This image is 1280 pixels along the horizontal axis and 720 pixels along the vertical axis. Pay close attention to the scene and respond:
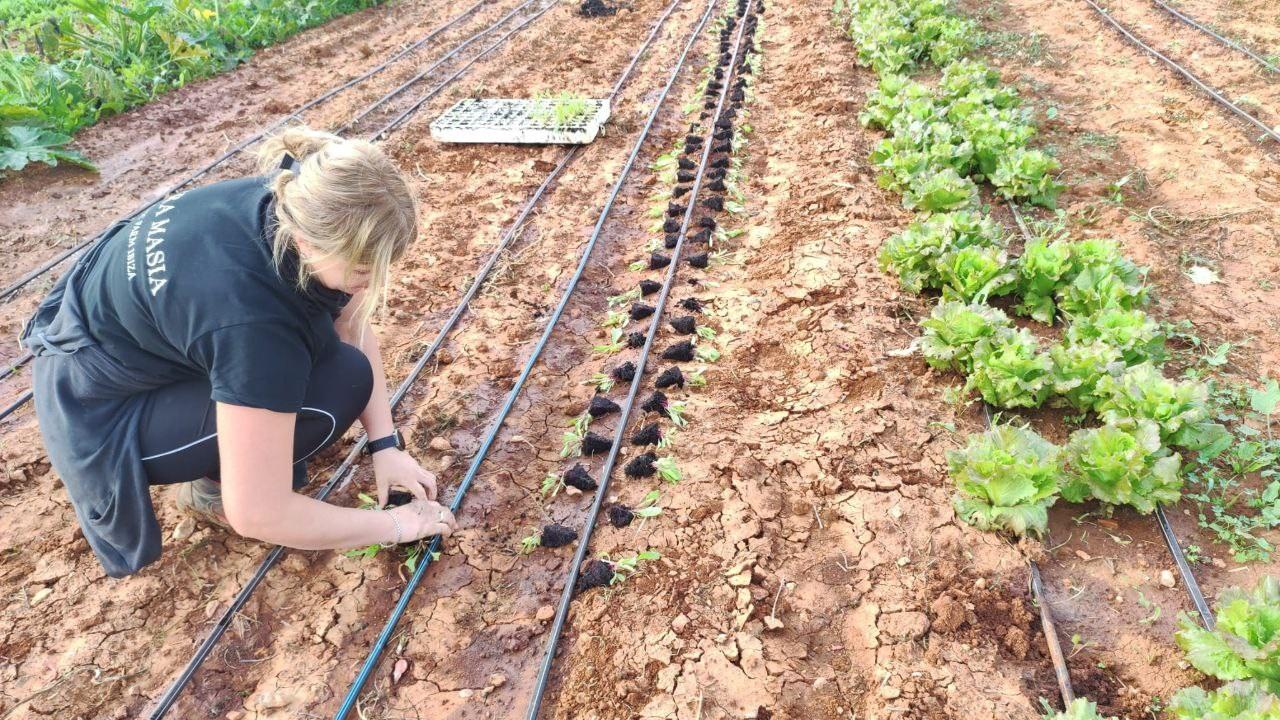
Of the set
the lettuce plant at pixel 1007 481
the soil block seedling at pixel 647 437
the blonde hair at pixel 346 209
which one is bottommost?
the soil block seedling at pixel 647 437

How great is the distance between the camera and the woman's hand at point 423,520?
2484 millimetres

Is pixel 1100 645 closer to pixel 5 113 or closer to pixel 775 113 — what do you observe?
pixel 775 113

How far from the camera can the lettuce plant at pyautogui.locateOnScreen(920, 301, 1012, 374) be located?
129 inches

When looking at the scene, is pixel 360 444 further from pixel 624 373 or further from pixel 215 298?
pixel 215 298

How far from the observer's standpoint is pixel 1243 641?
203cm

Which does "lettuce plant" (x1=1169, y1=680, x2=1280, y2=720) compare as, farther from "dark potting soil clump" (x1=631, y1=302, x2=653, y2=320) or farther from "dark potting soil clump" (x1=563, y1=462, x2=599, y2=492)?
"dark potting soil clump" (x1=631, y1=302, x2=653, y2=320)

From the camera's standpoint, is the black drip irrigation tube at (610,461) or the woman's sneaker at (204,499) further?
the woman's sneaker at (204,499)

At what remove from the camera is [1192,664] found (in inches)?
87.7

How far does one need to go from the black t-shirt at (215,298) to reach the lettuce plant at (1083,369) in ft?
9.93

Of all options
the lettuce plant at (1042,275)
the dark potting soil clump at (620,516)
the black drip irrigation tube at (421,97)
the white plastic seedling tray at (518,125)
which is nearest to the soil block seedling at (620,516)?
the dark potting soil clump at (620,516)

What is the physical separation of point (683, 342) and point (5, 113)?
5875 millimetres

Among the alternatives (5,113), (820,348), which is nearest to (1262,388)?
(820,348)

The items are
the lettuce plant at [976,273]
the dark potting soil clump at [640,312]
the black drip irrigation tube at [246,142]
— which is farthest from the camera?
the black drip irrigation tube at [246,142]

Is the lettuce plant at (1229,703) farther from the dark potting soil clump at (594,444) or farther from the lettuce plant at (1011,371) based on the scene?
the dark potting soil clump at (594,444)
